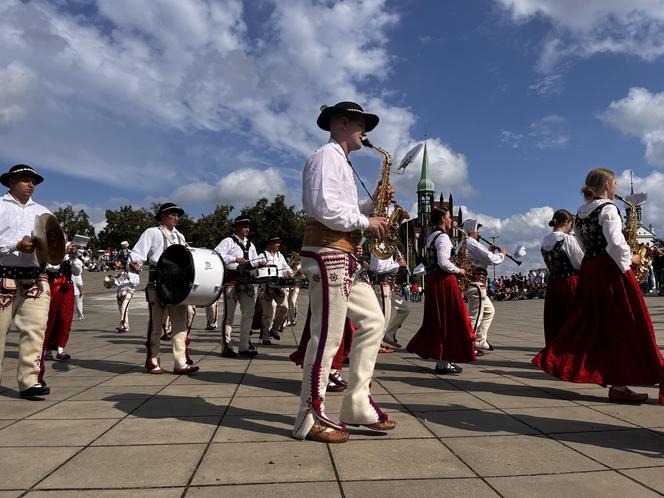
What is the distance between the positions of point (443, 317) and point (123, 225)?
251 ft

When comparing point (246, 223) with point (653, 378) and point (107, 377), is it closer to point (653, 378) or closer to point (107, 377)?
point (107, 377)

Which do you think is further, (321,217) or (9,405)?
(9,405)

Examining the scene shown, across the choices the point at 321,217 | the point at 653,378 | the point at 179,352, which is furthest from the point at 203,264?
the point at 653,378

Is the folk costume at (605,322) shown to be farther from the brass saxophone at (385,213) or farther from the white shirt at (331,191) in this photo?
the white shirt at (331,191)

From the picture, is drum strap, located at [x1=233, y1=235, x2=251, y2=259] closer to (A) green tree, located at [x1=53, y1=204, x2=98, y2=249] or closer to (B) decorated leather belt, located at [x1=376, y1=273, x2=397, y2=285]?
(B) decorated leather belt, located at [x1=376, y1=273, x2=397, y2=285]

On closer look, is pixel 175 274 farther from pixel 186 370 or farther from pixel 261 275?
pixel 261 275

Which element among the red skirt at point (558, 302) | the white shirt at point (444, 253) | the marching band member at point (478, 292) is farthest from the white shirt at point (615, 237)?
the marching band member at point (478, 292)

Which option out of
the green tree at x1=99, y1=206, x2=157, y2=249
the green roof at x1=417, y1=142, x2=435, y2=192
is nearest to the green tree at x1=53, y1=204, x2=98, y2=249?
the green tree at x1=99, y1=206, x2=157, y2=249

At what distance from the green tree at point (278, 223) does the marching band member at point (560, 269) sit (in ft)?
162

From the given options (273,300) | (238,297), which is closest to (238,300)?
(238,297)

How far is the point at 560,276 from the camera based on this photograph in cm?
643

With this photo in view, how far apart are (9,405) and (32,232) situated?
158 cm

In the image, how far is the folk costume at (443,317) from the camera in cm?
621

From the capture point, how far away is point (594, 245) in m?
5.03
